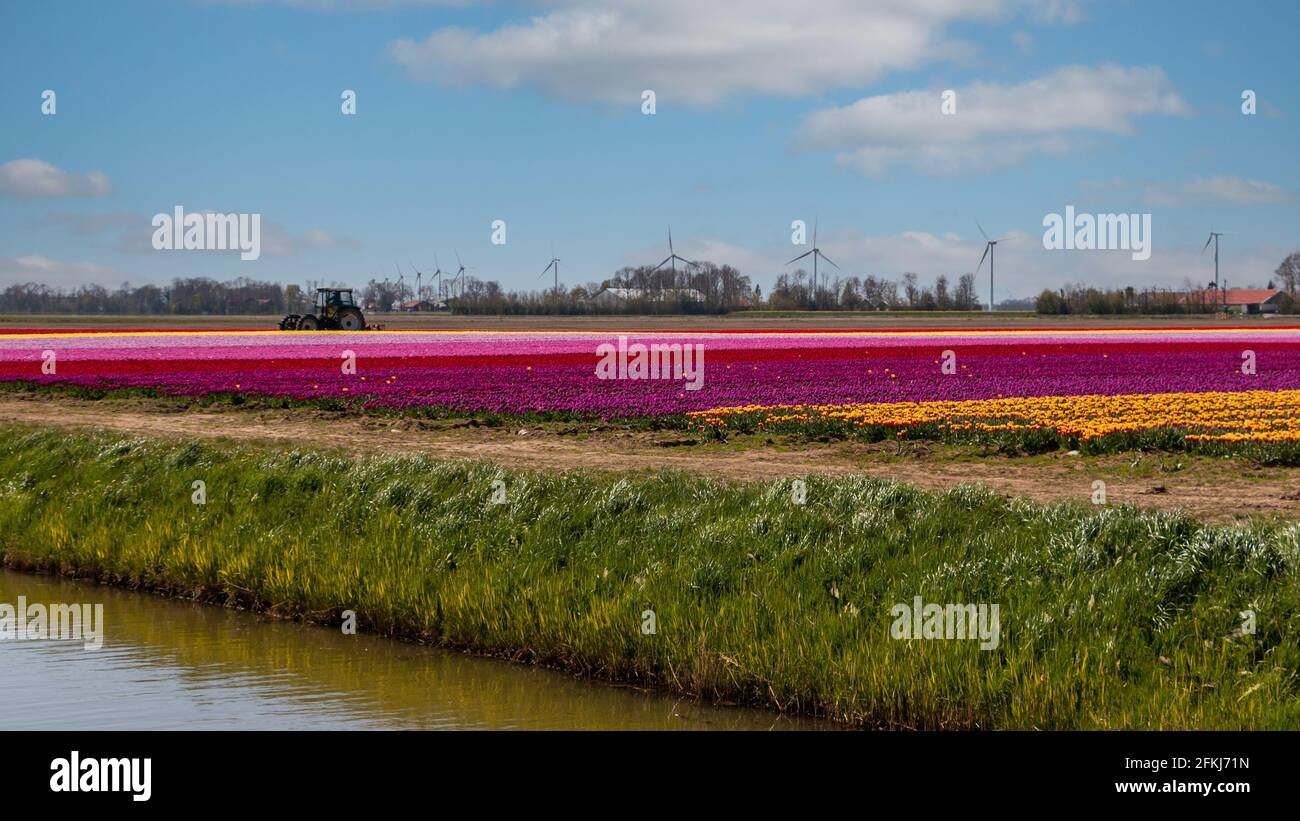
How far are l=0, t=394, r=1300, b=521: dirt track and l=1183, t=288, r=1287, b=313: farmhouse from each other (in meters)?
129

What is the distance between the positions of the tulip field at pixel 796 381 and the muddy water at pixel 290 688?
13401 millimetres

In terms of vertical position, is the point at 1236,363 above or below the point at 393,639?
above

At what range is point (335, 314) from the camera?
234 feet

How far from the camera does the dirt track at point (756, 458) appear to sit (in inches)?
736

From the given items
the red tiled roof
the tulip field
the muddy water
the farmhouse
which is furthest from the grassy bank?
the red tiled roof

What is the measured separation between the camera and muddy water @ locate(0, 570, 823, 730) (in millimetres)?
11117

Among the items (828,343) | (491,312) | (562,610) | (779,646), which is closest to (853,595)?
(779,646)

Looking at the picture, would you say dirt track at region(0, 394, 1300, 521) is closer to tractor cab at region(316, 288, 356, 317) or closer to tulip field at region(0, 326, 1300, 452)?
tulip field at region(0, 326, 1300, 452)

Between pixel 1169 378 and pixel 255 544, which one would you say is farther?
pixel 1169 378

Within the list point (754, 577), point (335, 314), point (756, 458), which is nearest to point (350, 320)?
point (335, 314)

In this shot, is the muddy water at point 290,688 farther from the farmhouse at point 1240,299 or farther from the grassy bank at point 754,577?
the farmhouse at point 1240,299
